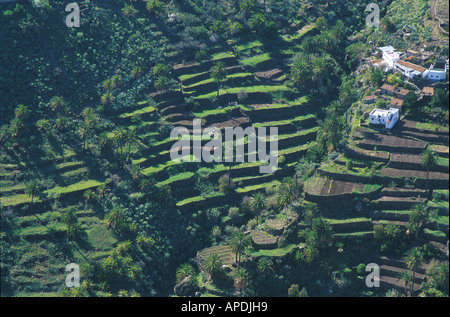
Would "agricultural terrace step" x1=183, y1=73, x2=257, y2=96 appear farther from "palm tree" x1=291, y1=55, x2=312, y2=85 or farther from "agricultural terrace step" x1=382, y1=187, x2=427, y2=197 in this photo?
"agricultural terrace step" x1=382, y1=187, x2=427, y2=197

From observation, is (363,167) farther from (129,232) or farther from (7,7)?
(7,7)

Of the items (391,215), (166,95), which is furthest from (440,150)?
(166,95)

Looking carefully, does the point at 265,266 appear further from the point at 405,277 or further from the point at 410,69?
the point at 410,69

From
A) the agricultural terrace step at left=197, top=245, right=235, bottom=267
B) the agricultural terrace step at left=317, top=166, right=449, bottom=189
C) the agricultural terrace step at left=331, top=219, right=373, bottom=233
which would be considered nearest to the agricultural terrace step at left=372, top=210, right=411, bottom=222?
the agricultural terrace step at left=331, top=219, right=373, bottom=233

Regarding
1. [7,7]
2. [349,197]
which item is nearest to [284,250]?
[349,197]

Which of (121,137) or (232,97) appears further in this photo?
(232,97)

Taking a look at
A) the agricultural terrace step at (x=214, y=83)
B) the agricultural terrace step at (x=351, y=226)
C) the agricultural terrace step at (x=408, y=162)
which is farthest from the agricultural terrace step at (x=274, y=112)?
the agricultural terrace step at (x=351, y=226)

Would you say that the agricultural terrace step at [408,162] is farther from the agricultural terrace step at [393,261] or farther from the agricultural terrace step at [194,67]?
the agricultural terrace step at [194,67]
